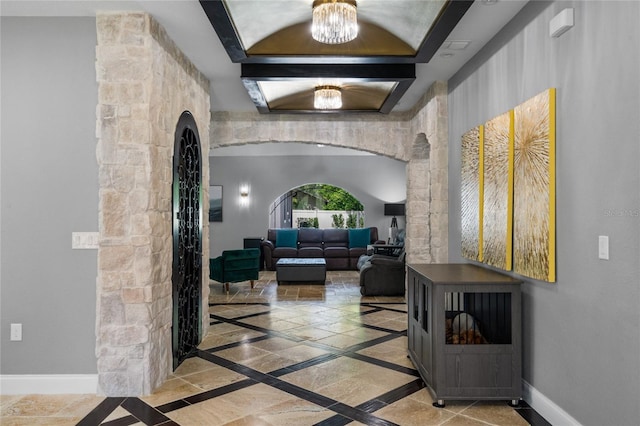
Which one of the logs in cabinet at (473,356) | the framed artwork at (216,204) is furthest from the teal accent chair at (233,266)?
the logs in cabinet at (473,356)

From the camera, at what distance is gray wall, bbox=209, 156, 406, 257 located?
11602mm

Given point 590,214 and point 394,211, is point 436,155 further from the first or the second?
point 394,211

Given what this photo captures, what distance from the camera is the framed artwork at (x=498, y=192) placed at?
130 inches

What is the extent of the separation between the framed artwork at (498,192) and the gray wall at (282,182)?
8051 millimetres

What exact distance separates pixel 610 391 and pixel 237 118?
5.50 m

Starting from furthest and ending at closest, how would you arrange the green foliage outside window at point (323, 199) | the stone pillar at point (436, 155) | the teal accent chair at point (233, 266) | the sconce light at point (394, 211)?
the green foliage outside window at point (323, 199), the sconce light at point (394, 211), the teal accent chair at point (233, 266), the stone pillar at point (436, 155)

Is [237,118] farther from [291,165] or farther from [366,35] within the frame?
[291,165]

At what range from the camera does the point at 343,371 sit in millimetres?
3818

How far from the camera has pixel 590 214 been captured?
7.97ft

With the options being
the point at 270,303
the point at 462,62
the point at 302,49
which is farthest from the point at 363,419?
the point at 270,303

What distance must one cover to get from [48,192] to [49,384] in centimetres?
140

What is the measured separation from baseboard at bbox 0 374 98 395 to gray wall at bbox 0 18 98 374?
5 cm

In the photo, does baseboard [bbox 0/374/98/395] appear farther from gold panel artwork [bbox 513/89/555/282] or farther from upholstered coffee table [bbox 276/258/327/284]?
upholstered coffee table [bbox 276/258/327/284]

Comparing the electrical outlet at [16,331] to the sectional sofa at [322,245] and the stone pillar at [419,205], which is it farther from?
the sectional sofa at [322,245]
